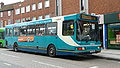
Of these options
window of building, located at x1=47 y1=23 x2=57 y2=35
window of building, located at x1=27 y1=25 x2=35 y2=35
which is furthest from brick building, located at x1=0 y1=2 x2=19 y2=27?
window of building, located at x1=47 y1=23 x2=57 y2=35

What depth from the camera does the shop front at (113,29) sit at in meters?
17.7

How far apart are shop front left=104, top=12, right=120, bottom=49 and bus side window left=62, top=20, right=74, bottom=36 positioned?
849cm

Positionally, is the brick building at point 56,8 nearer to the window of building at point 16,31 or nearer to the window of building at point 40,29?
the window of building at point 40,29

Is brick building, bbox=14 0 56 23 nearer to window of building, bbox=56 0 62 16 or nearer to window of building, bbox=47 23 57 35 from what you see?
window of building, bbox=56 0 62 16

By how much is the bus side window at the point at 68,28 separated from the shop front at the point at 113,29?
849cm

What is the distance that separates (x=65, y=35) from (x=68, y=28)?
50cm

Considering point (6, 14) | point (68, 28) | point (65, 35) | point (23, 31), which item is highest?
point (6, 14)

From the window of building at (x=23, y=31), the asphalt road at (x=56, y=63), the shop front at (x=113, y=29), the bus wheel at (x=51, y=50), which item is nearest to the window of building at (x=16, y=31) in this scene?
the window of building at (x=23, y=31)

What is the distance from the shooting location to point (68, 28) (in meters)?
10.7

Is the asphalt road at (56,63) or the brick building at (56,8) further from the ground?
the brick building at (56,8)

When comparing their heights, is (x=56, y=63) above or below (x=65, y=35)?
below

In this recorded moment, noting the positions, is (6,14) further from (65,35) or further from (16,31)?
(65,35)

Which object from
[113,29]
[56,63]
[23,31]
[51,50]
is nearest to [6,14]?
[23,31]

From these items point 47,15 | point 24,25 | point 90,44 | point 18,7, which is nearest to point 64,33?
point 90,44
